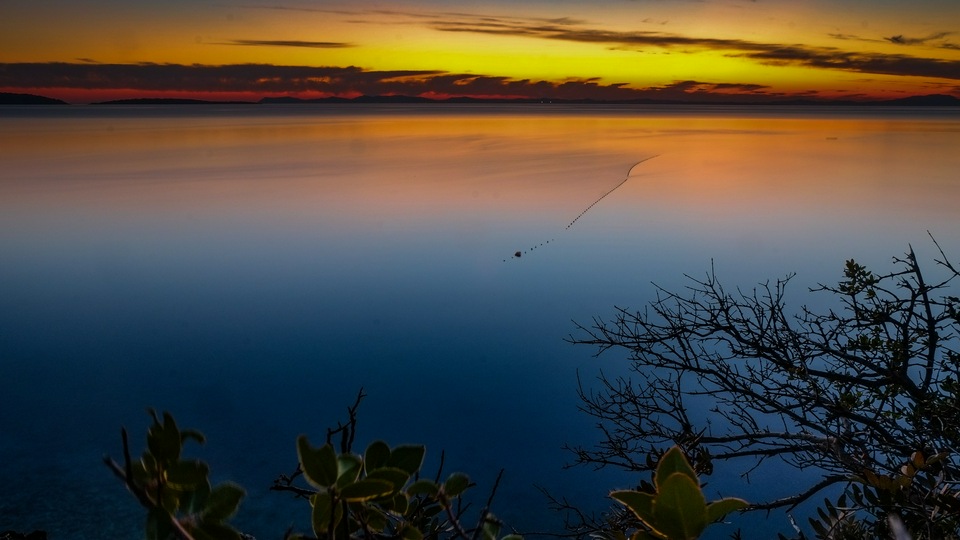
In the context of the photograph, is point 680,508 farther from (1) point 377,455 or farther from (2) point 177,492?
(2) point 177,492

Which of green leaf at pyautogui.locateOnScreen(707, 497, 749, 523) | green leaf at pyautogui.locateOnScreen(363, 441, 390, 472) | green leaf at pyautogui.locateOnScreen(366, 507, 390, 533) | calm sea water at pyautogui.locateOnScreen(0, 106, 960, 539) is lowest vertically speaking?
calm sea water at pyautogui.locateOnScreen(0, 106, 960, 539)

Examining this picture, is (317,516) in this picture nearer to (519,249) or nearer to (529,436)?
(529,436)

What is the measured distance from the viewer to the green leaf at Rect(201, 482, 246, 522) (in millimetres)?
819

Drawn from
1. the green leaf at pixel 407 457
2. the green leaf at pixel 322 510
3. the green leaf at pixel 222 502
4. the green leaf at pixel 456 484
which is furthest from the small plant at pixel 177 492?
the green leaf at pixel 456 484

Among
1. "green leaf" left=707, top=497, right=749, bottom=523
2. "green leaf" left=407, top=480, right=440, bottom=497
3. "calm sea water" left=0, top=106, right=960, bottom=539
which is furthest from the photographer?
"calm sea water" left=0, top=106, right=960, bottom=539

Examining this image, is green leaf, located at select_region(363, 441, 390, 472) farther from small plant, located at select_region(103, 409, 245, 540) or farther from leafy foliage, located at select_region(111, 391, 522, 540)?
small plant, located at select_region(103, 409, 245, 540)

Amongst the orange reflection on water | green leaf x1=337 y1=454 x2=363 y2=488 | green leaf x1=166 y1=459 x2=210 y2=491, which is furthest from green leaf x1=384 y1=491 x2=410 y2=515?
the orange reflection on water

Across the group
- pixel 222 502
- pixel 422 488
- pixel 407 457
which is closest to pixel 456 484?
pixel 422 488

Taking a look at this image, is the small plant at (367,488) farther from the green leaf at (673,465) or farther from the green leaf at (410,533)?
the green leaf at (673,465)

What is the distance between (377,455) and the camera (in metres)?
0.99

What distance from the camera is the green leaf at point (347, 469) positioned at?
2.76 ft

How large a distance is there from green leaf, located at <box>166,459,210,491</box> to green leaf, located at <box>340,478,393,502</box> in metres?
0.15

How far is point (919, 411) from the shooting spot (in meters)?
3.78

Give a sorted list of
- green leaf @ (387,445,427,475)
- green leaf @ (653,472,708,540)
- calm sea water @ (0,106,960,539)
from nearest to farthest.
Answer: green leaf @ (653,472,708,540) → green leaf @ (387,445,427,475) → calm sea water @ (0,106,960,539)
